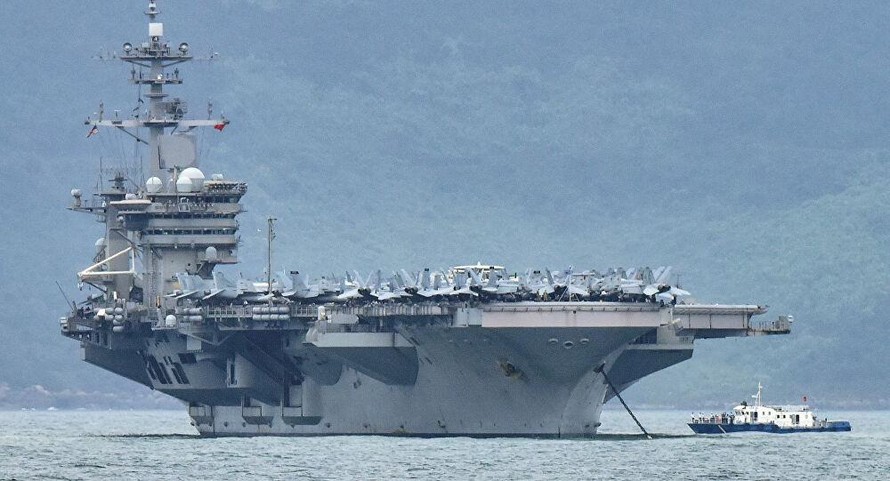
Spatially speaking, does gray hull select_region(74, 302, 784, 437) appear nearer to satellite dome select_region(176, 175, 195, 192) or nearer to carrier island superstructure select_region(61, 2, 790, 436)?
carrier island superstructure select_region(61, 2, 790, 436)

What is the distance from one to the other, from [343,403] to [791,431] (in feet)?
64.5

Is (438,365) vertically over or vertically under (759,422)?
over

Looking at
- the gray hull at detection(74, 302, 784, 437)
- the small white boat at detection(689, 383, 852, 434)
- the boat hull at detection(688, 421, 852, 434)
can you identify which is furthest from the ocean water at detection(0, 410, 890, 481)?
the small white boat at detection(689, 383, 852, 434)

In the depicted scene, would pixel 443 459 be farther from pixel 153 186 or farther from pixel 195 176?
pixel 153 186

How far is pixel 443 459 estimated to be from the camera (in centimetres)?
5806

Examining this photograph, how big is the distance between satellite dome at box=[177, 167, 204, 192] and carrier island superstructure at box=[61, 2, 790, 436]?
0.05 metres

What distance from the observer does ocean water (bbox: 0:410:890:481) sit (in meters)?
54.9

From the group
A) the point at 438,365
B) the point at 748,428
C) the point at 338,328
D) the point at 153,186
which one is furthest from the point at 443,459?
the point at 748,428

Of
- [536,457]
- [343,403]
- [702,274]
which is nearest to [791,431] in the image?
[343,403]

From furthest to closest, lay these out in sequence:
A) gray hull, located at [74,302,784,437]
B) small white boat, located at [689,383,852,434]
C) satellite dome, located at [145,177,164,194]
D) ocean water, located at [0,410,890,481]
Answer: small white boat, located at [689,383,852,434] < satellite dome, located at [145,177,164,194] < gray hull, located at [74,302,784,437] < ocean water, located at [0,410,890,481]

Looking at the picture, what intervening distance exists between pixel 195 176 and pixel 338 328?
10.5 m

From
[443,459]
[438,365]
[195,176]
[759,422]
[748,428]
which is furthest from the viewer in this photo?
[759,422]

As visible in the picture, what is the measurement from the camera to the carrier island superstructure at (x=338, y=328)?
62.2 metres

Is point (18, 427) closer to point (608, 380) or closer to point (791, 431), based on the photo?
point (791, 431)
